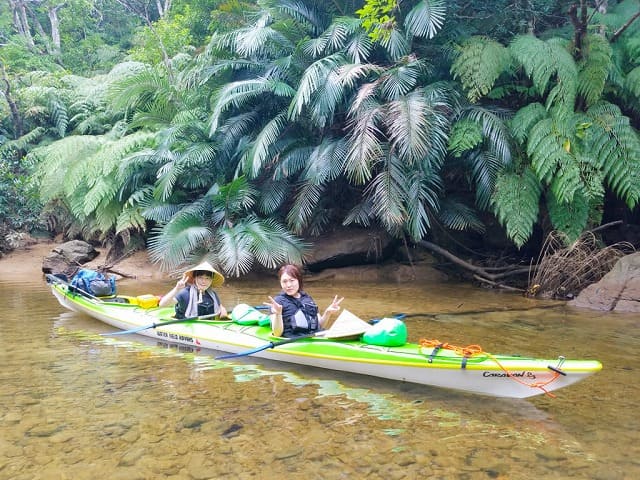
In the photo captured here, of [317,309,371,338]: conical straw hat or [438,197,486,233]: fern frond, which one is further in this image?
[438,197,486,233]: fern frond

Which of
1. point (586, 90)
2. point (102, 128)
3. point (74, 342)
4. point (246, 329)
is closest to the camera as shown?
point (246, 329)

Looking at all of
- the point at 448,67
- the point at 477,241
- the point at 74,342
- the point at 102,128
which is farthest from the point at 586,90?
the point at 102,128

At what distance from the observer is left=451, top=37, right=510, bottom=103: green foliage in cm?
698

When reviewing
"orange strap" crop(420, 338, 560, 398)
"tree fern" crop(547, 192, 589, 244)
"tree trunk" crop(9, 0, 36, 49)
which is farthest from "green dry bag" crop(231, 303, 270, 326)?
"tree trunk" crop(9, 0, 36, 49)

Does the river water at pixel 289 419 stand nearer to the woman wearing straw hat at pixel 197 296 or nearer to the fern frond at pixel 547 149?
the woman wearing straw hat at pixel 197 296

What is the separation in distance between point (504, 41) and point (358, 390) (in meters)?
7.07

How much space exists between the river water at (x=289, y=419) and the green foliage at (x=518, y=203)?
2031mm

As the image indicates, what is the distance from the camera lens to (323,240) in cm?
946

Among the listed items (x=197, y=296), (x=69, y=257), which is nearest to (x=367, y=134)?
(x=197, y=296)

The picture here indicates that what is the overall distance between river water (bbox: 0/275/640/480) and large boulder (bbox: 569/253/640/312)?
126cm

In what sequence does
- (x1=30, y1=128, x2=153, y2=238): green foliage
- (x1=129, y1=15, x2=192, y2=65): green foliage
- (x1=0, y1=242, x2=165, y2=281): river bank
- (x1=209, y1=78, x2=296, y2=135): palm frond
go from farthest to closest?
(x1=129, y1=15, x2=192, y2=65): green foliage → (x1=0, y1=242, x2=165, y2=281): river bank → (x1=30, y1=128, x2=153, y2=238): green foliage → (x1=209, y1=78, x2=296, y2=135): palm frond

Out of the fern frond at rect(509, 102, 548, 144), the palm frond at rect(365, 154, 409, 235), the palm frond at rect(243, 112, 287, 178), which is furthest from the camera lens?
the palm frond at rect(243, 112, 287, 178)

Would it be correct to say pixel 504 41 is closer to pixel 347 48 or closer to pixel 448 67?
pixel 448 67

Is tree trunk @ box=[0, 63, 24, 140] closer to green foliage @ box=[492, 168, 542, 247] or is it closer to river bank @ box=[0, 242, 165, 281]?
river bank @ box=[0, 242, 165, 281]
